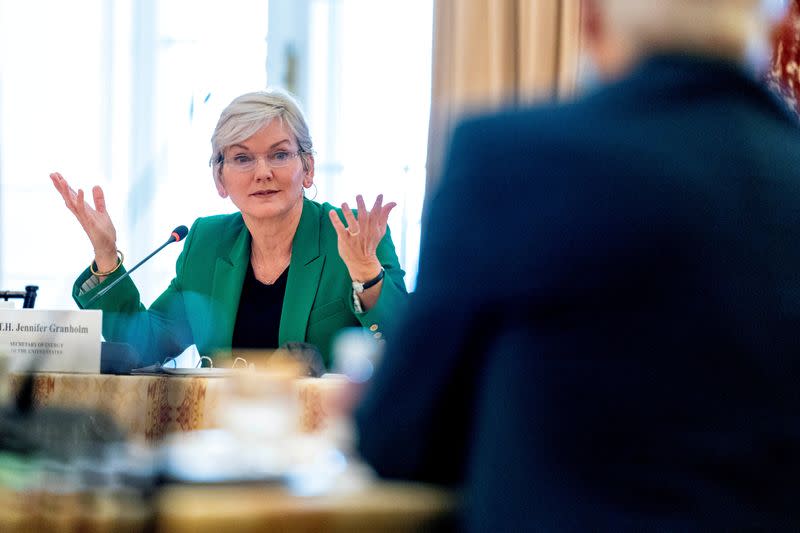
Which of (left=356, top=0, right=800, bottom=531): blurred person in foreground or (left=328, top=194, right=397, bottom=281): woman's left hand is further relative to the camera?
(left=328, top=194, right=397, bottom=281): woman's left hand

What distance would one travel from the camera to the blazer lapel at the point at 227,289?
2607 mm

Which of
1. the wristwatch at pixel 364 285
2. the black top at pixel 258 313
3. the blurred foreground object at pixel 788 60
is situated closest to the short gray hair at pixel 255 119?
the black top at pixel 258 313

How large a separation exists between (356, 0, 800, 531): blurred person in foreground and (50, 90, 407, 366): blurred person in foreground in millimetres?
1634

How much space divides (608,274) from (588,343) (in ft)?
0.18

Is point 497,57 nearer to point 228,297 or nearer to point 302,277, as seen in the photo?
point 302,277

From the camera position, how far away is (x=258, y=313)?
2678mm

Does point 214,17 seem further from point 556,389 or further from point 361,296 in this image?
point 556,389

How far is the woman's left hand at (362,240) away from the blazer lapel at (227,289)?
0.38 metres

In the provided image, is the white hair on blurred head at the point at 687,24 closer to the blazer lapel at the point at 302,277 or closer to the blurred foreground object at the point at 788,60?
the blazer lapel at the point at 302,277

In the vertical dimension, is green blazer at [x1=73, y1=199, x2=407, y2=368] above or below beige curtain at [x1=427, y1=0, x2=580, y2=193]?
below

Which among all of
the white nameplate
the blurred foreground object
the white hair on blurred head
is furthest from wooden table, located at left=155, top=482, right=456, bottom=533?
the blurred foreground object

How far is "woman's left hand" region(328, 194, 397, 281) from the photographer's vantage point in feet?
8.11

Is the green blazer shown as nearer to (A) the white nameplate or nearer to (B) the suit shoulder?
(B) the suit shoulder

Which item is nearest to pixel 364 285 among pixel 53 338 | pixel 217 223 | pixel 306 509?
pixel 217 223
